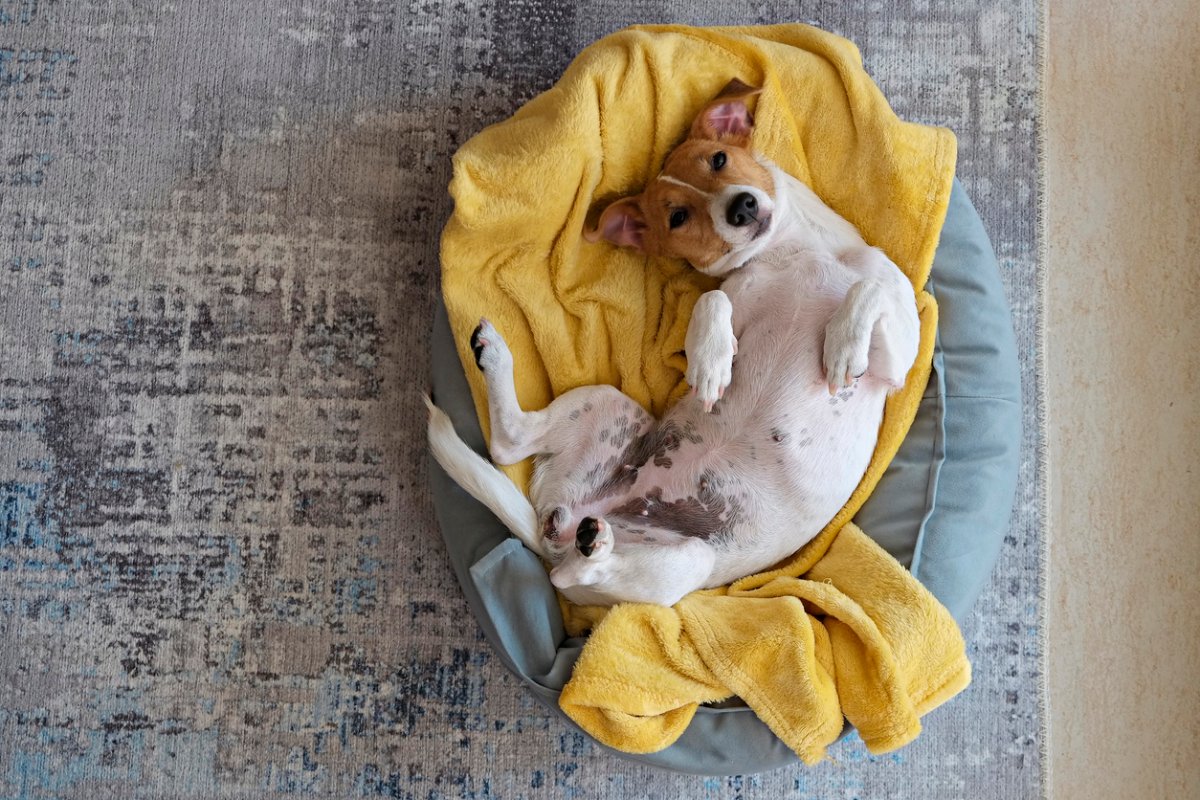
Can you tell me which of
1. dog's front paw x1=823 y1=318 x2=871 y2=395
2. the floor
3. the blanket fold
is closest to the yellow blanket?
the blanket fold

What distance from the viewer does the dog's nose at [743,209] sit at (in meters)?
2.01

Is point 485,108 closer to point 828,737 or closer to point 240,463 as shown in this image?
point 240,463

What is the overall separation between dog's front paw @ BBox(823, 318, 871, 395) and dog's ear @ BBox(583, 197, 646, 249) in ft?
1.70

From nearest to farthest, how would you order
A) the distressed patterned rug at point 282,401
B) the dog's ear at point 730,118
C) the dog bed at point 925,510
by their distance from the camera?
the dog bed at point 925,510, the dog's ear at point 730,118, the distressed patterned rug at point 282,401

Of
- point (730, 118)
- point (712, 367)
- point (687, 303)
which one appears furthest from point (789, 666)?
point (730, 118)

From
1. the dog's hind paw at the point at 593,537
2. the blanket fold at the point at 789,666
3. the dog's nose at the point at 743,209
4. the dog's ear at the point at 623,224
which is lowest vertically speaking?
the blanket fold at the point at 789,666

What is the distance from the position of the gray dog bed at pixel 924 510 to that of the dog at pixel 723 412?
93 millimetres

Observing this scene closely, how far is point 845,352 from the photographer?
6.45ft

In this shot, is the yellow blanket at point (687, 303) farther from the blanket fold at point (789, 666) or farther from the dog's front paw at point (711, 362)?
the dog's front paw at point (711, 362)

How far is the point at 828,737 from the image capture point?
203 centimetres

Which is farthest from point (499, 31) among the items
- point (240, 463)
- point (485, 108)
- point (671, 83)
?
point (240, 463)

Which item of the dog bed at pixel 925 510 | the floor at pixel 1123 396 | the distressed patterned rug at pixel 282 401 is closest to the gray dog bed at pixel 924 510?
the dog bed at pixel 925 510

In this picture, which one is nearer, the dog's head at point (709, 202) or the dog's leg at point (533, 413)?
the dog's head at point (709, 202)

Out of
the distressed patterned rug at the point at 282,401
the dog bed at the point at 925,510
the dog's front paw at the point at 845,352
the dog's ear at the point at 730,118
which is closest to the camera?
the dog's front paw at the point at 845,352
